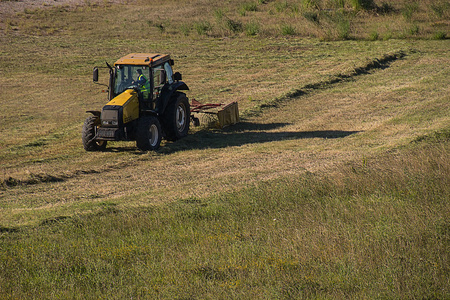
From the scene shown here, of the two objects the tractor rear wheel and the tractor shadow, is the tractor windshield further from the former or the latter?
the tractor shadow

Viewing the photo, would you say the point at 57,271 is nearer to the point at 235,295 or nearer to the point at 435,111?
the point at 235,295

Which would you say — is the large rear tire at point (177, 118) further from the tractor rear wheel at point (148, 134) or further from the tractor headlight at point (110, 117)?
the tractor headlight at point (110, 117)

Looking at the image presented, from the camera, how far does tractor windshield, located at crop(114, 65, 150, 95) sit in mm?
13516

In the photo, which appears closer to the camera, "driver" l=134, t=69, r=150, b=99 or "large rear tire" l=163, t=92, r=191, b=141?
"driver" l=134, t=69, r=150, b=99

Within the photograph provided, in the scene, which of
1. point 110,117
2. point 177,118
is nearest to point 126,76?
point 110,117

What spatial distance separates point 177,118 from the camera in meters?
14.2

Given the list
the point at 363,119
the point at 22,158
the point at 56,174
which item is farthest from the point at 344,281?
the point at 363,119

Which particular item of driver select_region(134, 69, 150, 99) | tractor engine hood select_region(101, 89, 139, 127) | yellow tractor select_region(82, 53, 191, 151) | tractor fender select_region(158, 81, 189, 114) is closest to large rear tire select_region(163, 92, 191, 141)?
yellow tractor select_region(82, 53, 191, 151)

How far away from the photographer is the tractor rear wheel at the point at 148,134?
12781 mm

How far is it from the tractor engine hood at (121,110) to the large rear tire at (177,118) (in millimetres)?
872

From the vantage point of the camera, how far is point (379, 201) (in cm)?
820

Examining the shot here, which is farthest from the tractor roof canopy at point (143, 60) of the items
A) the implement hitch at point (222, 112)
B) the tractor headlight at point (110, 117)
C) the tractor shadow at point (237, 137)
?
the implement hitch at point (222, 112)

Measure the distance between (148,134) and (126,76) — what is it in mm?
1783

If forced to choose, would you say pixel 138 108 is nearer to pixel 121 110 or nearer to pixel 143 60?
pixel 121 110
